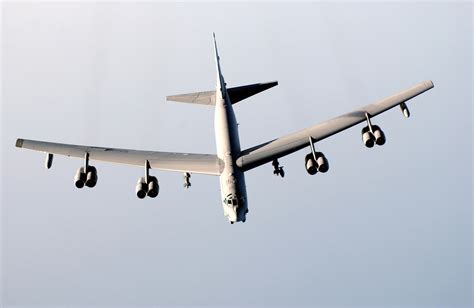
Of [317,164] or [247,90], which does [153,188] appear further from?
[247,90]

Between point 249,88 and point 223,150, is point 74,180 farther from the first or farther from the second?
point 249,88

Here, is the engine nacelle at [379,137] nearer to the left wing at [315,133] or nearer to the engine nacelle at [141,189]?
the left wing at [315,133]

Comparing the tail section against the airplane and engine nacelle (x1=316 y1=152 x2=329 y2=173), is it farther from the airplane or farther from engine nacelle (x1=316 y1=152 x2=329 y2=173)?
engine nacelle (x1=316 y1=152 x2=329 y2=173)

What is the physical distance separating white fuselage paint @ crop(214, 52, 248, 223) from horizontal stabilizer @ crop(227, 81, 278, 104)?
0.95m

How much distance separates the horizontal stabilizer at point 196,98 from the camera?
67.9 metres

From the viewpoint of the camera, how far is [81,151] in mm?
62375

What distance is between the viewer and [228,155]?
59750 mm

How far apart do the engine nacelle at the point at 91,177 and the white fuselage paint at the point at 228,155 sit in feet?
36.7

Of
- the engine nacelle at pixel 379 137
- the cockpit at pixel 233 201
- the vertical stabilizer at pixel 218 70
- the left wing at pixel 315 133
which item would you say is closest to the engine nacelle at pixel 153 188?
the cockpit at pixel 233 201

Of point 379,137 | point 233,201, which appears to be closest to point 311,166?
point 379,137

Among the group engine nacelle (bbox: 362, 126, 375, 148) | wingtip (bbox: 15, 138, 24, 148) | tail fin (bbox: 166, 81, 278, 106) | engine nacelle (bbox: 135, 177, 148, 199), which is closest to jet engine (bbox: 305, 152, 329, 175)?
engine nacelle (bbox: 362, 126, 375, 148)

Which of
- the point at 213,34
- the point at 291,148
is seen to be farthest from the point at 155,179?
the point at 213,34

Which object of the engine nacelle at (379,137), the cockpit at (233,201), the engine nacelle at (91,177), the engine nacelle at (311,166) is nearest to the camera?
the cockpit at (233,201)

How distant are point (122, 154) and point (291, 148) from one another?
50.3 ft
